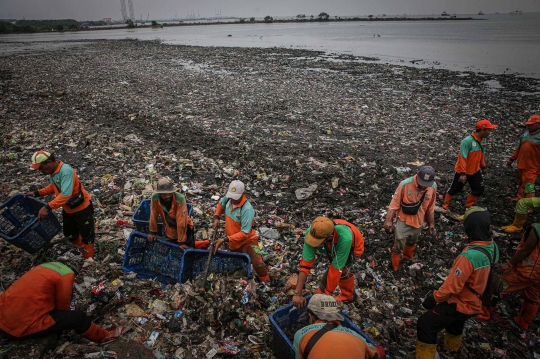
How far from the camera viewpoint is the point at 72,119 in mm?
10492

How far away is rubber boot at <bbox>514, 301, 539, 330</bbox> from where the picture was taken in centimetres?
366

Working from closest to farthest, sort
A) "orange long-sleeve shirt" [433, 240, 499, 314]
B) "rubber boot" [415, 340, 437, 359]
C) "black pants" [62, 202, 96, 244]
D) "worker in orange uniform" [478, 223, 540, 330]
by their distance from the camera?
1. "orange long-sleeve shirt" [433, 240, 499, 314]
2. "rubber boot" [415, 340, 437, 359]
3. "worker in orange uniform" [478, 223, 540, 330]
4. "black pants" [62, 202, 96, 244]

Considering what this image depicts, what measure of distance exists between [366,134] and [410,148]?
5.10 feet

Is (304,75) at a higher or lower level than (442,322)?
higher

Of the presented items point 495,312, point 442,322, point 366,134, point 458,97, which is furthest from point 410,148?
point 458,97

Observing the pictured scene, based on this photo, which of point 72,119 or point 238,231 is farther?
point 72,119

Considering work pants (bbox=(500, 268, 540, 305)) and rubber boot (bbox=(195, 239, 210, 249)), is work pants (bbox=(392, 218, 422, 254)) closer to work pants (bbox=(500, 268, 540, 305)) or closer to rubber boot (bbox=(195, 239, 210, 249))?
work pants (bbox=(500, 268, 540, 305))

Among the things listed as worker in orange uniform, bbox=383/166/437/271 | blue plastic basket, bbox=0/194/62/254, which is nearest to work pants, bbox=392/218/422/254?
worker in orange uniform, bbox=383/166/437/271

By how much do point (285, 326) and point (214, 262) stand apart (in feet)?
4.37

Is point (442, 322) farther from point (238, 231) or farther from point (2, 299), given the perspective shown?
point (2, 299)

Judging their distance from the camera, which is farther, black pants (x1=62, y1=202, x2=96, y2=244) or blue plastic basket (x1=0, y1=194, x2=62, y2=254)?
black pants (x1=62, y1=202, x2=96, y2=244)

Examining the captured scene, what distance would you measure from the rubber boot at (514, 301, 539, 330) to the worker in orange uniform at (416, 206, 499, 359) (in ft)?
3.87

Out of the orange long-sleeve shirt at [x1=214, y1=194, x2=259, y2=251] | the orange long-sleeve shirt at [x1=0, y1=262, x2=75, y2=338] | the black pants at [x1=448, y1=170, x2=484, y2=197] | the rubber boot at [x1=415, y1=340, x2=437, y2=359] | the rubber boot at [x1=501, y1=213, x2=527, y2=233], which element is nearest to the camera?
the orange long-sleeve shirt at [x1=0, y1=262, x2=75, y2=338]

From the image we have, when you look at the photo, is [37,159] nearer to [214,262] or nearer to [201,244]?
[201,244]
